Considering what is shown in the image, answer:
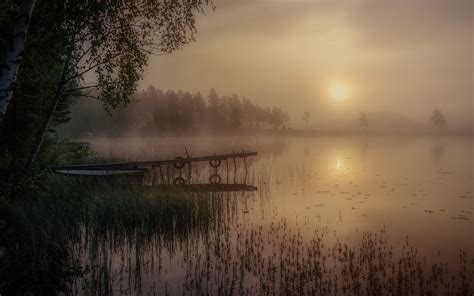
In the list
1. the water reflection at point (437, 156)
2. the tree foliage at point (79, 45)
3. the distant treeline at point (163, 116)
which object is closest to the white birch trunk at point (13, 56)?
the tree foliage at point (79, 45)

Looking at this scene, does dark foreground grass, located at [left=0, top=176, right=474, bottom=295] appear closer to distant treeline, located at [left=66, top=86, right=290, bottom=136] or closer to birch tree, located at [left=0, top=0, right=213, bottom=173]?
birch tree, located at [left=0, top=0, right=213, bottom=173]

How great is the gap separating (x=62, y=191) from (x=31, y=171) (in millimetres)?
5434

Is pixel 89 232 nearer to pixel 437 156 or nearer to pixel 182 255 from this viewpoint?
pixel 182 255

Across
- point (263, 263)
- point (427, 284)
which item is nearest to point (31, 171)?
point (263, 263)

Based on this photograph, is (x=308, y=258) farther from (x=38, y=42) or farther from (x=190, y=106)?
(x=190, y=106)

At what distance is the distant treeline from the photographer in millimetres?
129750

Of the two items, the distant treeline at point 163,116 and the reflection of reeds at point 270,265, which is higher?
the distant treeline at point 163,116

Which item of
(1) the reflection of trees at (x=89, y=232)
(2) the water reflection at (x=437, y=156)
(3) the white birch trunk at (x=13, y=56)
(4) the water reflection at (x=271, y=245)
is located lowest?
(2) the water reflection at (x=437, y=156)

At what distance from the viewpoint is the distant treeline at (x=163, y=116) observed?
426ft

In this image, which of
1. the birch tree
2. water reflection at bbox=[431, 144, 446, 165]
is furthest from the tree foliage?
water reflection at bbox=[431, 144, 446, 165]

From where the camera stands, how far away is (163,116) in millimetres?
128500

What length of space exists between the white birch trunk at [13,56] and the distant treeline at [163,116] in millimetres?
A: 119699

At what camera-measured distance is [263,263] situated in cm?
1298

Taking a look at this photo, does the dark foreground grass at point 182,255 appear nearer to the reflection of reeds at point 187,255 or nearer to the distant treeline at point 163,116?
the reflection of reeds at point 187,255
